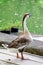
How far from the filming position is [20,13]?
8.88 meters

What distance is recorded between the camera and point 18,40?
437 cm

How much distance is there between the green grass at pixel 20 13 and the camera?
7.66 meters

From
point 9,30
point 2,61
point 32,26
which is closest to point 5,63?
point 2,61

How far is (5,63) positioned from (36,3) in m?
6.91

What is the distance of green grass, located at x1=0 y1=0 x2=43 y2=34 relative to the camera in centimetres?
766

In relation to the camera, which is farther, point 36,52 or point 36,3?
point 36,3

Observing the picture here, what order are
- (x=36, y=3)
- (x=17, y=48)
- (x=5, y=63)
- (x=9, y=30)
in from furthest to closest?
(x=36, y=3) → (x=9, y=30) → (x=17, y=48) → (x=5, y=63)

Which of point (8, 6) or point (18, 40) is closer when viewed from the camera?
point (18, 40)

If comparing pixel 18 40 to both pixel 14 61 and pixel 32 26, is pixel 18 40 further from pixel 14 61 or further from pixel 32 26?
pixel 32 26

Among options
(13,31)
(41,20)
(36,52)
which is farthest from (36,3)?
(36,52)

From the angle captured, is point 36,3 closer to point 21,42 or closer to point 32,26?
point 32,26

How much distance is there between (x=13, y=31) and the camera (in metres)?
6.71

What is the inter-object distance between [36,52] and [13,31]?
218 cm

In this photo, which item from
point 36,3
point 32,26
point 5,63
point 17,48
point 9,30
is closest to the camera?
point 5,63
